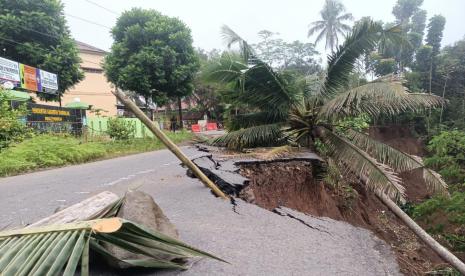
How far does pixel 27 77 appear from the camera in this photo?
52.5 feet

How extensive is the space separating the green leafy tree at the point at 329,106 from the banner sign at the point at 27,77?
1026 cm

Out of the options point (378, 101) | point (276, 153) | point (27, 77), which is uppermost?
point (27, 77)

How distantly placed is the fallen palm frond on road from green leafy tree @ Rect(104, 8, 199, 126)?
677 inches

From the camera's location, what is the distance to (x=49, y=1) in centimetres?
1820

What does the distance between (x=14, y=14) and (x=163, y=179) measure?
51.7 ft

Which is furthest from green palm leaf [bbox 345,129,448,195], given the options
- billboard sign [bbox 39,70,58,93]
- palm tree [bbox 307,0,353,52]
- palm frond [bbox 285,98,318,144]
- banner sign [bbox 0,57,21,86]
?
palm tree [bbox 307,0,353,52]

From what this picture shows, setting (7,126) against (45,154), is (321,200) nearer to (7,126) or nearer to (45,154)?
(7,126)

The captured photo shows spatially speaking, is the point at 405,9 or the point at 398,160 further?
the point at 405,9

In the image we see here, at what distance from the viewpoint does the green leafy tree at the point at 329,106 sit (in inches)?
280

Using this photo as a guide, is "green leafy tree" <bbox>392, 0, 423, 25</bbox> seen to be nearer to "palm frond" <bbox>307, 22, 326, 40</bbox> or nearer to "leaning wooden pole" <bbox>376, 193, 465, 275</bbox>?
"palm frond" <bbox>307, 22, 326, 40</bbox>

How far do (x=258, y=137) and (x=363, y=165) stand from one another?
2.55 meters

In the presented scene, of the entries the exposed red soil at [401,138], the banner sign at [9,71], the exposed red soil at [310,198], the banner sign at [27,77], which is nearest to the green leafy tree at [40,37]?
the banner sign at [27,77]

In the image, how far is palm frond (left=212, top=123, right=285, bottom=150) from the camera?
8.73m

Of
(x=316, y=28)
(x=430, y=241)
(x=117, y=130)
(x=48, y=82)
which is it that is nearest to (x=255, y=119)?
(x=430, y=241)
